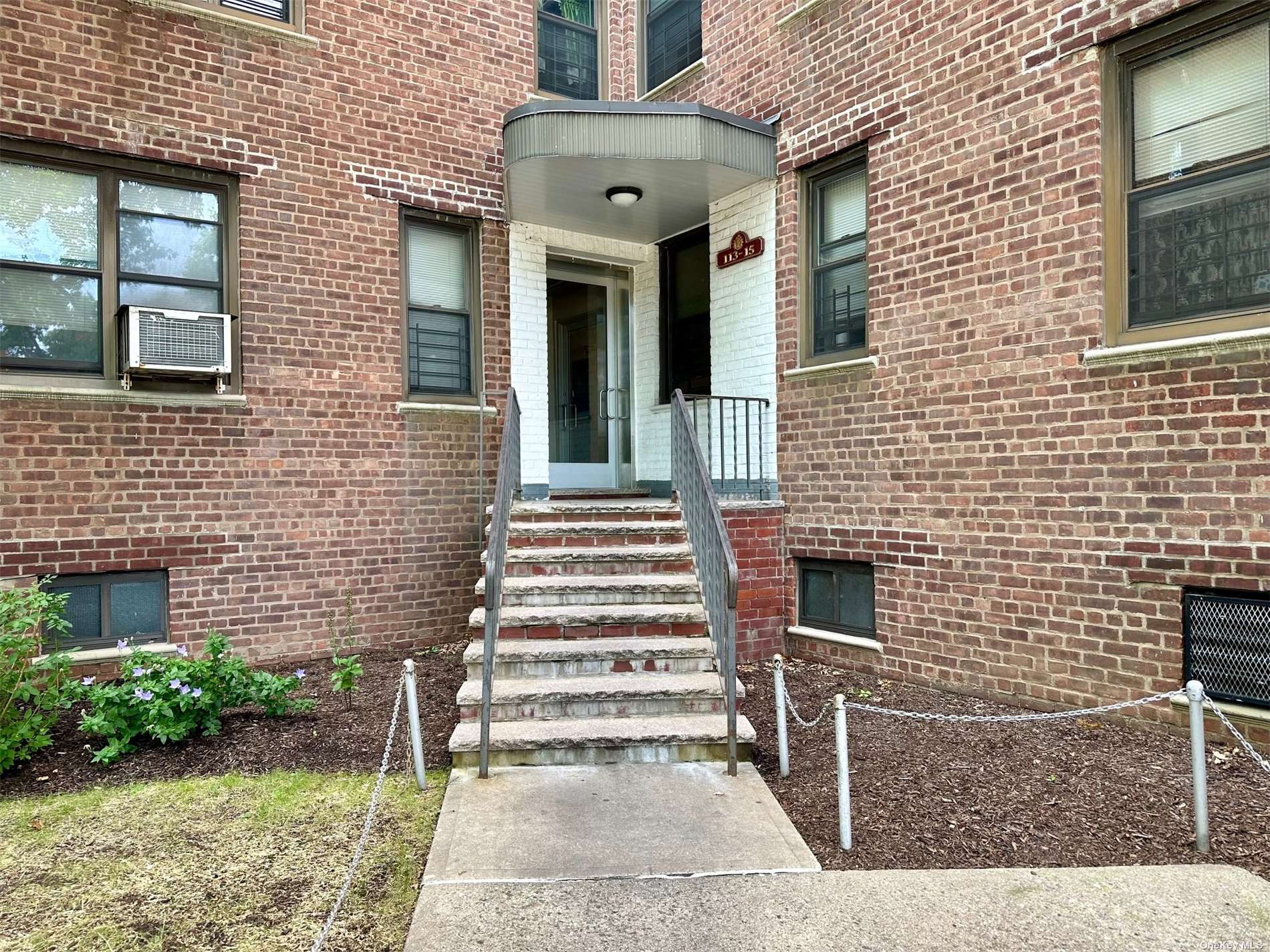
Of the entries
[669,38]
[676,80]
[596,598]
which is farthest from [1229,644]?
[669,38]

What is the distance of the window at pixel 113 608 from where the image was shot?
19.7 feet

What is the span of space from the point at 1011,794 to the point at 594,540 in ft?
10.4

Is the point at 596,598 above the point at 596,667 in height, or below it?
above

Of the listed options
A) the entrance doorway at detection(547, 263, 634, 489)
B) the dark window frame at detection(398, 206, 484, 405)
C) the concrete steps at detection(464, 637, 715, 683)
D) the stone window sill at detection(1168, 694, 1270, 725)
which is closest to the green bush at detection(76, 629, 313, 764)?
the concrete steps at detection(464, 637, 715, 683)

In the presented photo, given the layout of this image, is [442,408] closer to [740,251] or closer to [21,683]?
[740,251]

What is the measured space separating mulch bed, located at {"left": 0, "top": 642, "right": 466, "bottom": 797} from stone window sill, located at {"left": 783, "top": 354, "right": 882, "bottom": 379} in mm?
3774

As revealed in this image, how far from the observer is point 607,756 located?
4.45 m

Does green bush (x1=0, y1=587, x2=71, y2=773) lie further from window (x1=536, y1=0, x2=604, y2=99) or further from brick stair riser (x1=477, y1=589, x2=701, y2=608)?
window (x1=536, y1=0, x2=604, y2=99)

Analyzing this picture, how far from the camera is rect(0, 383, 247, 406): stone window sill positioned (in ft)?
19.1

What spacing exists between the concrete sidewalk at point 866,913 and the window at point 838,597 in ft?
10.9

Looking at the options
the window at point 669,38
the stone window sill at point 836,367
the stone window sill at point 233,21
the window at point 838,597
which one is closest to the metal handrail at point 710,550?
the stone window sill at point 836,367

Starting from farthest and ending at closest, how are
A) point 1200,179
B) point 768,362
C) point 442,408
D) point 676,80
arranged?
1. point 676,80
2. point 442,408
3. point 768,362
4. point 1200,179

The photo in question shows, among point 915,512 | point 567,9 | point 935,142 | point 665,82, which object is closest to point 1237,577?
point 915,512

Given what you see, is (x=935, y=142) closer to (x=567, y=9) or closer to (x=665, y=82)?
(x=665, y=82)
